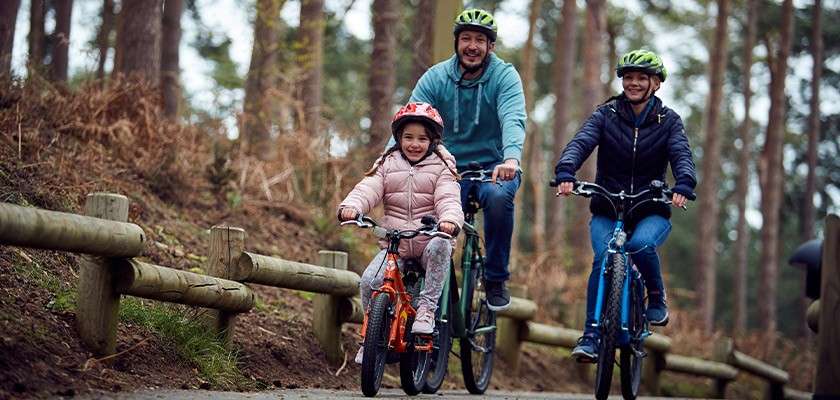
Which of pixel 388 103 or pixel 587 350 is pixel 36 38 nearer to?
pixel 388 103

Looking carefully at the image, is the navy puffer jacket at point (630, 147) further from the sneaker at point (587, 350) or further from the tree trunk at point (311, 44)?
the tree trunk at point (311, 44)

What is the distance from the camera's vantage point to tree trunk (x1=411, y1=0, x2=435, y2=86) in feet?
49.0

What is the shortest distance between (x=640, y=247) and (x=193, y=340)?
3.04 meters

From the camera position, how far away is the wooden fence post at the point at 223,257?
7.82m

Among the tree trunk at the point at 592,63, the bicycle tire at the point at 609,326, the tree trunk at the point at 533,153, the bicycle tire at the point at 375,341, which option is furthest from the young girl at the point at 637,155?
the tree trunk at the point at 592,63

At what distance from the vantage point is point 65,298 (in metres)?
7.31

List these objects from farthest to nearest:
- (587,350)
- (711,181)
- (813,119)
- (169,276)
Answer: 1. (813,119)
2. (711,181)
3. (587,350)
4. (169,276)

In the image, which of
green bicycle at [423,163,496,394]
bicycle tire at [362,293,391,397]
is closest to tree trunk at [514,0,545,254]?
green bicycle at [423,163,496,394]

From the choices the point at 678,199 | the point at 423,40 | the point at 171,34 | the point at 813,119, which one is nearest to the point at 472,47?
the point at 678,199

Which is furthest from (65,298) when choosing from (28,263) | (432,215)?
(432,215)

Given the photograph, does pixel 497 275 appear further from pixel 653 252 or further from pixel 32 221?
pixel 32 221

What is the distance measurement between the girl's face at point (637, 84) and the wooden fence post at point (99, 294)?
3.73 meters

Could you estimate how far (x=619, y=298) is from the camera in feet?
26.5

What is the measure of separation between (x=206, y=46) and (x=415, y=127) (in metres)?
30.9
